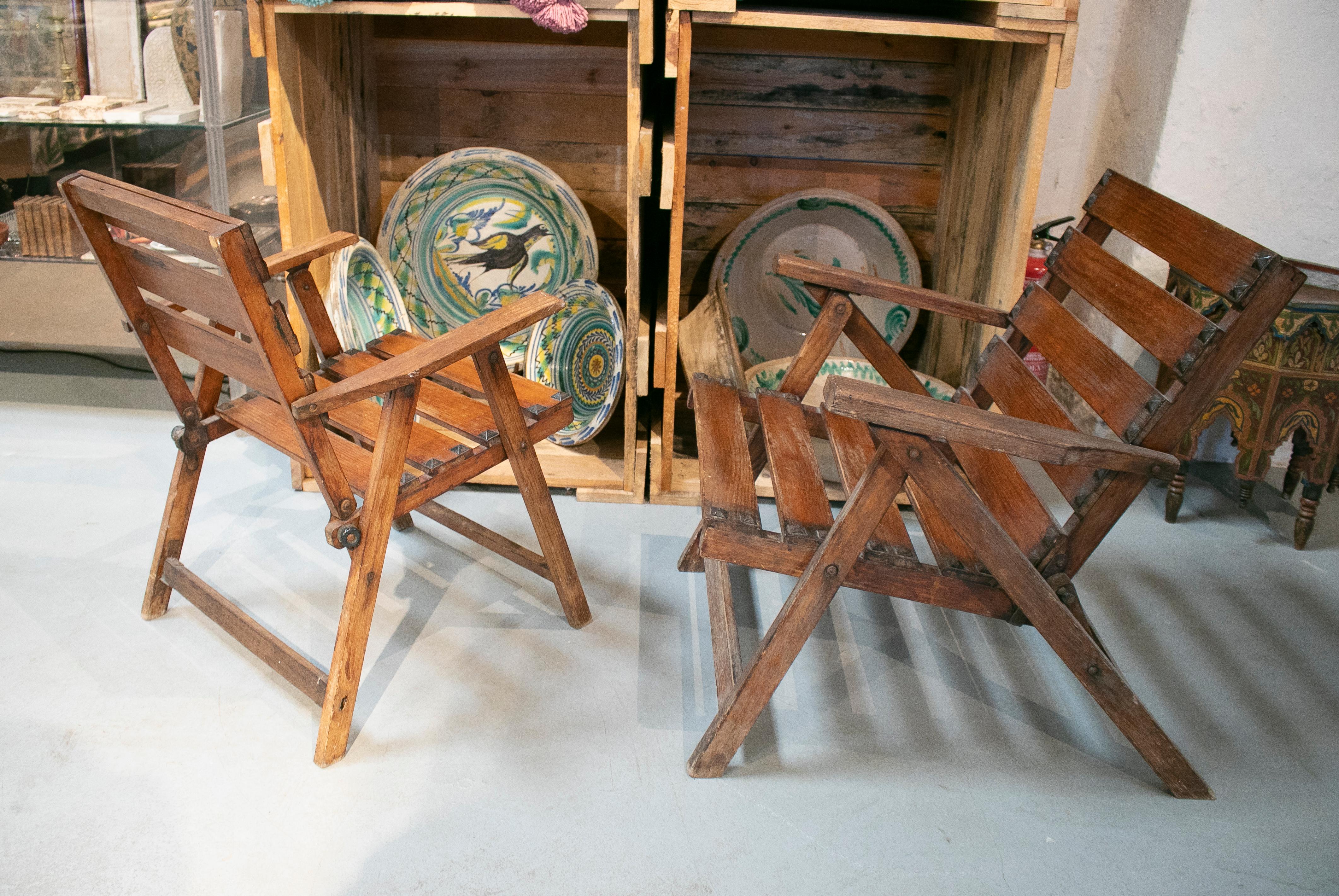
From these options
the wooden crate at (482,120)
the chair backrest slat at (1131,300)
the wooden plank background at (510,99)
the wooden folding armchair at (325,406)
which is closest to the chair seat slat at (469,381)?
the wooden folding armchair at (325,406)

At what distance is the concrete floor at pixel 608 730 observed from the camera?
163 cm

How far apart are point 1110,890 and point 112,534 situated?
2.28 m

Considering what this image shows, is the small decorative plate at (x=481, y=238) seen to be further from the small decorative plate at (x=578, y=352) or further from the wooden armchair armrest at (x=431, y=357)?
the wooden armchair armrest at (x=431, y=357)

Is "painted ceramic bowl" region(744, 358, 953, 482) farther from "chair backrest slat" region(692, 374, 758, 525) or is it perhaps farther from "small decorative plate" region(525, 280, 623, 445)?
"chair backrest slat" region(692, 374, 758, 525)

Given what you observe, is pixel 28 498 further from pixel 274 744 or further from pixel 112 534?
pixel 274 744

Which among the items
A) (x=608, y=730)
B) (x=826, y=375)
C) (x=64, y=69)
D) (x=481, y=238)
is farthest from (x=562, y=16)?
(x=64, y=69)

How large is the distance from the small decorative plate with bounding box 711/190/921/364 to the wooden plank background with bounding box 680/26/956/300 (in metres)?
0.09

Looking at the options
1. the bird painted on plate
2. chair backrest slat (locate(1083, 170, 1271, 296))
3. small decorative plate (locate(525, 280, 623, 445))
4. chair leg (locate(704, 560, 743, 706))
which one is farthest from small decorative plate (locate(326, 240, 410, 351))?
chair backrest slat (locate(1083, 170, 1271, 296))

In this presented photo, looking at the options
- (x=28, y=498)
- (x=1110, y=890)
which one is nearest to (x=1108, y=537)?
(x=1110, y=890)

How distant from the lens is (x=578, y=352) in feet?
9.55

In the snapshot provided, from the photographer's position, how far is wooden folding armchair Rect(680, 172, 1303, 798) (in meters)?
1.57

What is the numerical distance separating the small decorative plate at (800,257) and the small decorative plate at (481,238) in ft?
1.62

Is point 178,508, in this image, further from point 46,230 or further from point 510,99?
point 46,230

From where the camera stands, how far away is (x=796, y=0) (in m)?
2.71
